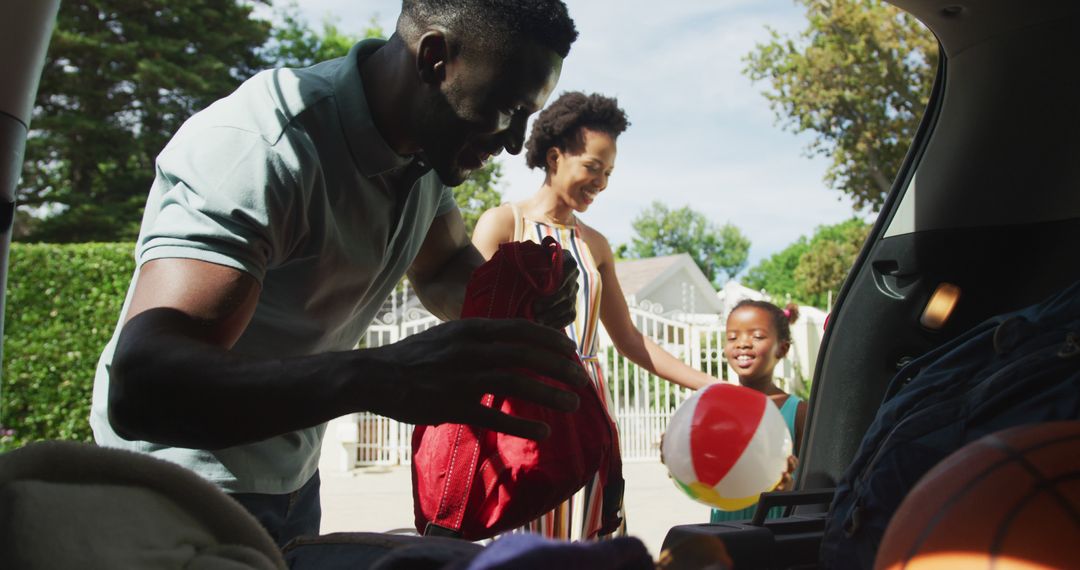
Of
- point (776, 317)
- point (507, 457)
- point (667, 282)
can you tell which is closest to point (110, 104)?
Answer: point (776, 317)

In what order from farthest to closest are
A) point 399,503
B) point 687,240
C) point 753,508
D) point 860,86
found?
point 687,240 → point 860,86 → point 399,503 → point 753,508

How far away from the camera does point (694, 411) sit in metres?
3.69

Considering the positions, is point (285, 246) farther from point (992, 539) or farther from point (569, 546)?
point (992, 539)

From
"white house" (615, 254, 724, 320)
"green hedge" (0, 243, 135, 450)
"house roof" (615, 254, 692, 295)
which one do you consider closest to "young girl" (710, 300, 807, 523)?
"green hedge" (0, 243, 135, 450)

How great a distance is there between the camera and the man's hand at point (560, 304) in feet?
6.91

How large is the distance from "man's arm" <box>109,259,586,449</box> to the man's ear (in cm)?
84

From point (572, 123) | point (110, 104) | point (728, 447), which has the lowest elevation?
point (728, 447)

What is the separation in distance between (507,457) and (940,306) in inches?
46.4

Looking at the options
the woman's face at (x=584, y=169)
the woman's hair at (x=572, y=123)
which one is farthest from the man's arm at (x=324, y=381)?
the woman's hair at (x=572, y=123)

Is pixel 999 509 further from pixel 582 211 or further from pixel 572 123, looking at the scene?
pixel 572 123

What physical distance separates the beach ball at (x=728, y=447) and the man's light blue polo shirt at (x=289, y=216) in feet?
5.44

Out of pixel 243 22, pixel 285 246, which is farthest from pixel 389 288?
pixel 243 22

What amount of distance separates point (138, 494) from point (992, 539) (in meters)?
0.88

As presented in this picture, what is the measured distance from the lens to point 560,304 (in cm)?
214
